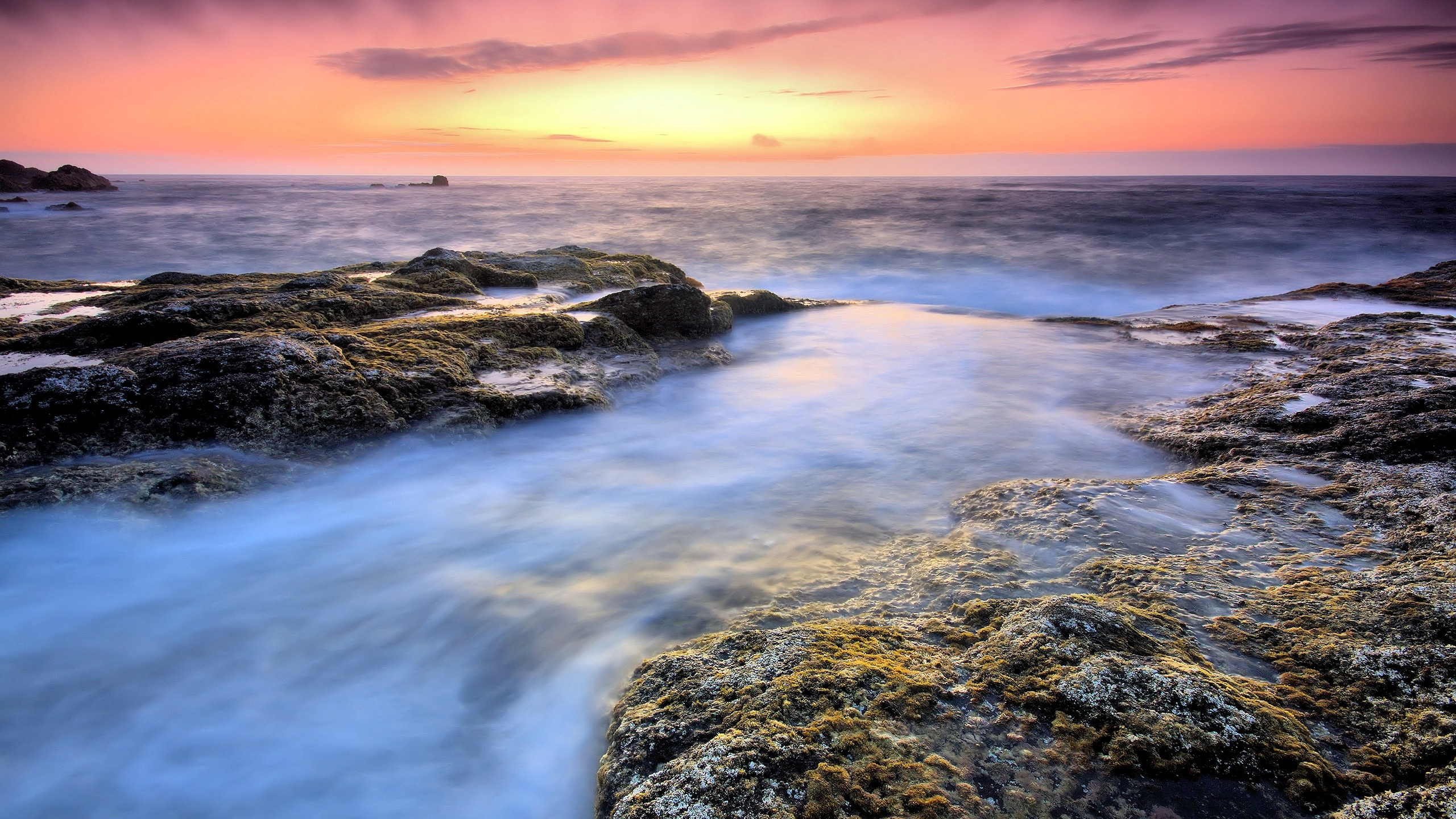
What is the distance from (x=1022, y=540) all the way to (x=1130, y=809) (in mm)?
2000

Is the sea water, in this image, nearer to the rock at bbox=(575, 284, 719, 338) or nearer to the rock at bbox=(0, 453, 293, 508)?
the rock at bbox=(0, 453, 293, 508)

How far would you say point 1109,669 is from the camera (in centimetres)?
205

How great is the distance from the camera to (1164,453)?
522cm

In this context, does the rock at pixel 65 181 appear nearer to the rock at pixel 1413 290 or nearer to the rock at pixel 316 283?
the rock at pixel 316 283

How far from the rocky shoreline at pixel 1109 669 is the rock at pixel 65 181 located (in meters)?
74.1

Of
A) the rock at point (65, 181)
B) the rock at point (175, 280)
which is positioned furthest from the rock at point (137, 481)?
the rock at point (65, 181)

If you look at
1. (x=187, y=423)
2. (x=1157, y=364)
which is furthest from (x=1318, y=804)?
(x=1157, y=364)

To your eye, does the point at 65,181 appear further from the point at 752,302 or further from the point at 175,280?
the point at 752,302

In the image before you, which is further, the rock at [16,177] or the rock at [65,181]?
the rock at [65,181]

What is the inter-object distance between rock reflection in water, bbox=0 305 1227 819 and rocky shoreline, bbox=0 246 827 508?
302 millimetres

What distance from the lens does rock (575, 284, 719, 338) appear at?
839 cm

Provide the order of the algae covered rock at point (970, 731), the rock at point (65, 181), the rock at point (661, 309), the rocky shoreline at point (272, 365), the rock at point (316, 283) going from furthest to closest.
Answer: the rock at point (65, 181)
the rock at point (661, 309)
the rock at point (316, 283)
the rocky shoreline at point (272, 365)
the algae covered rock at point (970, 731)

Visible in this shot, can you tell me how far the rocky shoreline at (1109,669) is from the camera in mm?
1746

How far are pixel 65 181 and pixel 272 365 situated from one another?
70.3 meters
